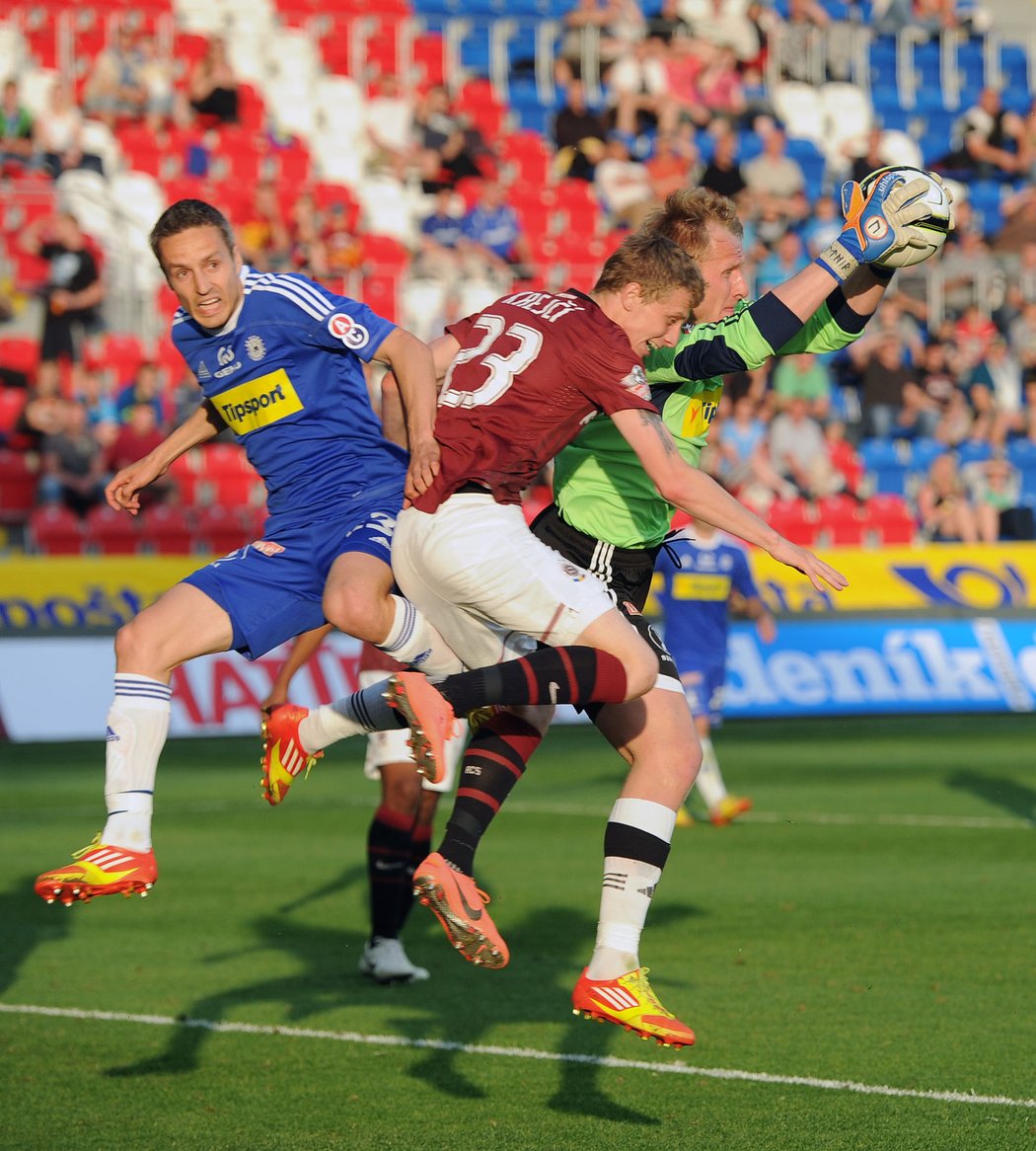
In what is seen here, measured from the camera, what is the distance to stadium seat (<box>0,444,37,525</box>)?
17234 millimetres

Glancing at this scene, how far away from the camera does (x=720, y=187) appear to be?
2212cm

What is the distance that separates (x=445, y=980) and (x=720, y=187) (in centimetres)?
1586

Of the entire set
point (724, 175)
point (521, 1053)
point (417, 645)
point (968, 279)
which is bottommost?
point (521, 1053)

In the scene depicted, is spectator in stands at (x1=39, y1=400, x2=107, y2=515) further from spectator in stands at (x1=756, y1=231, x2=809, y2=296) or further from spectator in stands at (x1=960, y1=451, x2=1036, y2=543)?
spectator in stands at (x1=960, y1=451, x2=1036, y2=543)

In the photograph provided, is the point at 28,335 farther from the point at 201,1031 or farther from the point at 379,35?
the point at 201,1031

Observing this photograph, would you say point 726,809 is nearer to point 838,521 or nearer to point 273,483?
point 273,483

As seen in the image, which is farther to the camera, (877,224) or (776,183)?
(776,183)

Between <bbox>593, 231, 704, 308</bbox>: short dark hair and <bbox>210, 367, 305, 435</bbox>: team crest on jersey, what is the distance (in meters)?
1.23

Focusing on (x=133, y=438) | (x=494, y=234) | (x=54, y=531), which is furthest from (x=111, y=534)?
(x=494, y=234)

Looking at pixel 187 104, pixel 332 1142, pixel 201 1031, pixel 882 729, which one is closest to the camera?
pixel 332 1142

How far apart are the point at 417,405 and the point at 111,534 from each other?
1211cm

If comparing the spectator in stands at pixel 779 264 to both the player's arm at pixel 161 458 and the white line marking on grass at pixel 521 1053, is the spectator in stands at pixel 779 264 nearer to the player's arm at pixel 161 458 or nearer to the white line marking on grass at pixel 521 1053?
the white line marking on grass at pixel 521 1053

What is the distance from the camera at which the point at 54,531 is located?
16.8m

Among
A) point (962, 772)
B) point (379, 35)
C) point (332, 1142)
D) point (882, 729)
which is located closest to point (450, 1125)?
point (332, 1142)
